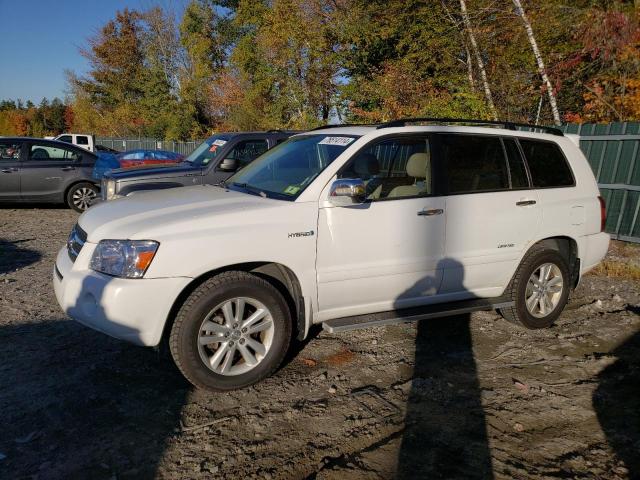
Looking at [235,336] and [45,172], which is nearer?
[235,336]

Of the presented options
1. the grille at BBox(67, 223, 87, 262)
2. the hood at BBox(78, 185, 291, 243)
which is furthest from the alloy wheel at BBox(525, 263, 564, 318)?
the grille at BBox(67, 223, 87, 262)

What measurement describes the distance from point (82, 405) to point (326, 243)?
76.1 inches

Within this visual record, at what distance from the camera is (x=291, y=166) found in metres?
4.35

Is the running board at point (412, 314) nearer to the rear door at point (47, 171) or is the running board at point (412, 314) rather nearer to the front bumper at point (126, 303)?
the front bumper at point (126, 303)

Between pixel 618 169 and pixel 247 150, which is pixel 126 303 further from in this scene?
pixel 618 169

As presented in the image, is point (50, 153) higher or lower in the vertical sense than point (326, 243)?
higher

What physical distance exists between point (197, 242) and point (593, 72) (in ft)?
44.4

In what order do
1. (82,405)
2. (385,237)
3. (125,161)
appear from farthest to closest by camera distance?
1. (125,161)
2. (385,237)
3. (82,405)

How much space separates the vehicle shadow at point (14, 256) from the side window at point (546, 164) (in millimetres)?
6145

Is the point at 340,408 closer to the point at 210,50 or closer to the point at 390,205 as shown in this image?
the point at 390,205

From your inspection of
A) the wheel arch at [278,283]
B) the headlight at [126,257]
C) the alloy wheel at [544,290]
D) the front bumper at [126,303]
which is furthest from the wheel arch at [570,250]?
the headlight at [126,257]

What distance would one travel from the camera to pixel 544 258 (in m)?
4.80

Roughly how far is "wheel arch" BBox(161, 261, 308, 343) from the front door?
17 cm

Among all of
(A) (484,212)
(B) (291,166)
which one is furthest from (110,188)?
(A) (484,212)
